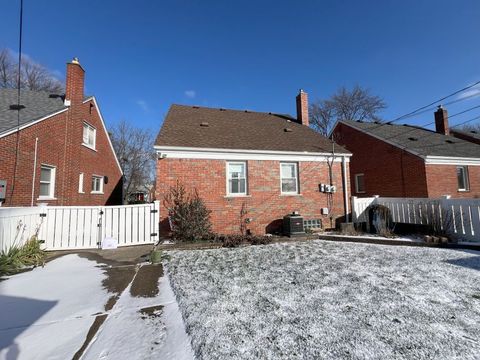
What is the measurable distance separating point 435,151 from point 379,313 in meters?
14.7

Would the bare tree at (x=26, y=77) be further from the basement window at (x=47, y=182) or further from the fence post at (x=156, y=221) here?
the fence post at (x=156, y=221)

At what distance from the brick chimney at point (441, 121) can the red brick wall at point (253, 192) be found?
14769 millimetres

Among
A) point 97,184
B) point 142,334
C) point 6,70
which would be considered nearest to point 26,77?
point 6,70

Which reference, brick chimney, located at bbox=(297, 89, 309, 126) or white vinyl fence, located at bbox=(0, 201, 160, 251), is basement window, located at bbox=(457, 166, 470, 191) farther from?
white vinyl fence, located at bbox=(0, 201, 160, 251)

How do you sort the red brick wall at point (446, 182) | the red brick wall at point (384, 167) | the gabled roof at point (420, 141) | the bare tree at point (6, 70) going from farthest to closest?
the bare tree at point (6, 70)
the gabled roof at point (420, 141)
the red brick wall at point (384, 167)
the red brick wall at point (446, 182)

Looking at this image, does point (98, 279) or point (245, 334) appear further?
point (98, 279)

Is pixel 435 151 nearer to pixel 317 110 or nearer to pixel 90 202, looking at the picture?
pixel 317 110

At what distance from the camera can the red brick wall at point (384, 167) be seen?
42.6 ft

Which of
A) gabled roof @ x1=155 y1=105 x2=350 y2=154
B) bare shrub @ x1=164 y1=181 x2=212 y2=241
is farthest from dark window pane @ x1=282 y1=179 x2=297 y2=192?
bare shrub @ x1=164 y1=181 x2=212 y2=241

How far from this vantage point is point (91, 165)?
13.1 m

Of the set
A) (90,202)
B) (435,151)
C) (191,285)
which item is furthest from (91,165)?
(435,151)

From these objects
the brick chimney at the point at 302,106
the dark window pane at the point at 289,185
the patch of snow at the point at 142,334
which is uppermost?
the brick chimney at the point at 302,106

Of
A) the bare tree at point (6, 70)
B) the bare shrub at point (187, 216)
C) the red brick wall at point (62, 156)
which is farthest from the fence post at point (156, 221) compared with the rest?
the bare tree at point (6, 70)

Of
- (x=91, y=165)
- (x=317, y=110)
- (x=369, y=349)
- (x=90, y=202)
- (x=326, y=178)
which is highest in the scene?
(x=317, y=110)
